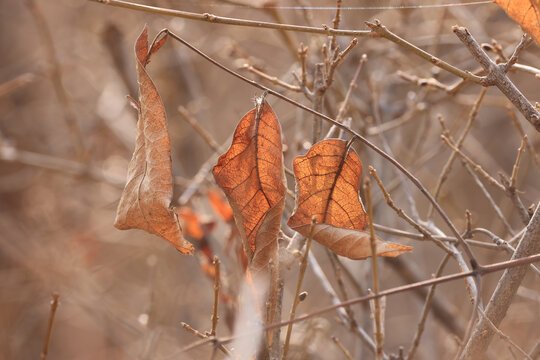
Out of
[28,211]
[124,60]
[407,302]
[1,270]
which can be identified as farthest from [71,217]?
[407,302]

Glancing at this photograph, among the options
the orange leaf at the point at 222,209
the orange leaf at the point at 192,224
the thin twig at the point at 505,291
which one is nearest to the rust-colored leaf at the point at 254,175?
the thin twig at the point at 505,291

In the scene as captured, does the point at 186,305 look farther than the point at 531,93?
No

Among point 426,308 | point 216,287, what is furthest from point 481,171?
point 216,287

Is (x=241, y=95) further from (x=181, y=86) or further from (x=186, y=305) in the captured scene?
(x=186, y=305)

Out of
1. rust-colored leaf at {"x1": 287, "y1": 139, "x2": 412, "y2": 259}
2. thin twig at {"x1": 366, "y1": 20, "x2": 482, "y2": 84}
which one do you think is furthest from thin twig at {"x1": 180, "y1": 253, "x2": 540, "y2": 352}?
thin twig at {"x1": 366, "y1": 20, "x2": 482, "y2": 84}

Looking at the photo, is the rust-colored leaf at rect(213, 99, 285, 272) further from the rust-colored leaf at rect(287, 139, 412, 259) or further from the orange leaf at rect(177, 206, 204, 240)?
the orange leaf at rect(177, 206, 204, 240)

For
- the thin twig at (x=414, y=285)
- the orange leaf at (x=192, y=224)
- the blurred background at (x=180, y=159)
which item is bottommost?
the thin twig at (x=414, y=285)

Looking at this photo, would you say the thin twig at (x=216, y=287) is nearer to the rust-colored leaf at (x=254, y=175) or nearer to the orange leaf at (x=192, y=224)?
the rust-colored leaf at (x=254, y=175)
